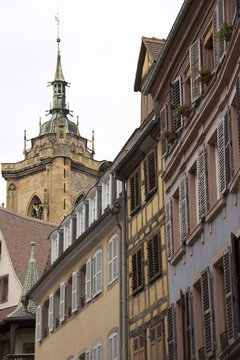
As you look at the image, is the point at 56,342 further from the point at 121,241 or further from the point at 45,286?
the point at 121,241

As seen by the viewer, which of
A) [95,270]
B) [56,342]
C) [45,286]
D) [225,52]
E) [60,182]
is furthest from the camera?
[60,182]

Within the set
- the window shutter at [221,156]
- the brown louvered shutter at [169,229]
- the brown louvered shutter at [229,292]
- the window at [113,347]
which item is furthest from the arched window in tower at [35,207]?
the brown louvered shutter at [229,292]

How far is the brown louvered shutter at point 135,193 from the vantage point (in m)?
29.7

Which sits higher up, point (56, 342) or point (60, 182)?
point (60, 182)

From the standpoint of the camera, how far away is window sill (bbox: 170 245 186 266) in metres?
23.8

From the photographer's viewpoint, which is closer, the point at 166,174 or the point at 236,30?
the point at 236,30

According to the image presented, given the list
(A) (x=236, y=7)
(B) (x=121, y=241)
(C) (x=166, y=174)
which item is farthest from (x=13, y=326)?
(A) (x=236, y=7)

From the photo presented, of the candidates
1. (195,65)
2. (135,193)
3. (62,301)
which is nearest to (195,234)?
(195,65)

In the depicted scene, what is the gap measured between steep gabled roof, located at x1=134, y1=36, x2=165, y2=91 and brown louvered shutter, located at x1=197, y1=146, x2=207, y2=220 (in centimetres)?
860

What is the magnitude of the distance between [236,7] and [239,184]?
326 centimetres

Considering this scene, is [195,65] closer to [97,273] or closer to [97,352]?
[97,273]

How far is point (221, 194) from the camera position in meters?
20.6

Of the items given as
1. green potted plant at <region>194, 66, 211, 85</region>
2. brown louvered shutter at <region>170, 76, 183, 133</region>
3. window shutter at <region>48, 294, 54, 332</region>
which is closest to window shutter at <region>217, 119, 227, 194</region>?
green potted plant at <region>194, 66, 211, 85</region>

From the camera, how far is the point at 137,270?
2895 cm
